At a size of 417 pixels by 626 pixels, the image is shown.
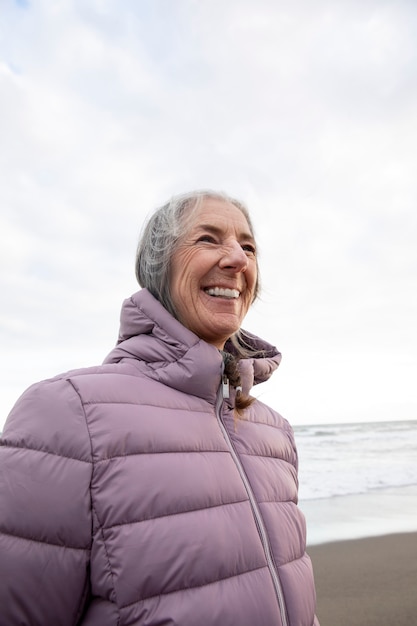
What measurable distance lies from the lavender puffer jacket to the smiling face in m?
0.11

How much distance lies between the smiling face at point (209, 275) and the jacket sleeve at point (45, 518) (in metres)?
0.61

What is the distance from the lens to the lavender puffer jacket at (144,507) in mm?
1231

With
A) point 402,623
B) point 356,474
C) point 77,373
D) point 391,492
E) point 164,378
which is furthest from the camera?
point 356,474

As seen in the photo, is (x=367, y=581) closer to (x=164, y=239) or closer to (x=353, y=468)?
(x=164, y=239)

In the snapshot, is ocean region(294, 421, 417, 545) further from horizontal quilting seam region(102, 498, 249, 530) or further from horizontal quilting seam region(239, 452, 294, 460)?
horizontal quilting seam region(102, 498, 249, 530)

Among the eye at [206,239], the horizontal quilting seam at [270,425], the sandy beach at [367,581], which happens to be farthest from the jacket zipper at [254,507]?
the sandy beach at [367,581]

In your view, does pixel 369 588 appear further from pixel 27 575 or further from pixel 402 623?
pixel 27 575

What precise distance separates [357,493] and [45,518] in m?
10.0

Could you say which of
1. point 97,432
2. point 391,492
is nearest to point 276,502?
point 97,432

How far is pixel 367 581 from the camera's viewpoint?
5.26 metres

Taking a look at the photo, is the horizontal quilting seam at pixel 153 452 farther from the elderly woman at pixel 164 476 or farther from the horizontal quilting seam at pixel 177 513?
the horizontal quilting seam at pixel 177 513

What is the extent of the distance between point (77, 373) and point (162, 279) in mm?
497

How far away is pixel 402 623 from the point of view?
4.16 m

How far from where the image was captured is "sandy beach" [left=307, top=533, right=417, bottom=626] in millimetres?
4340
